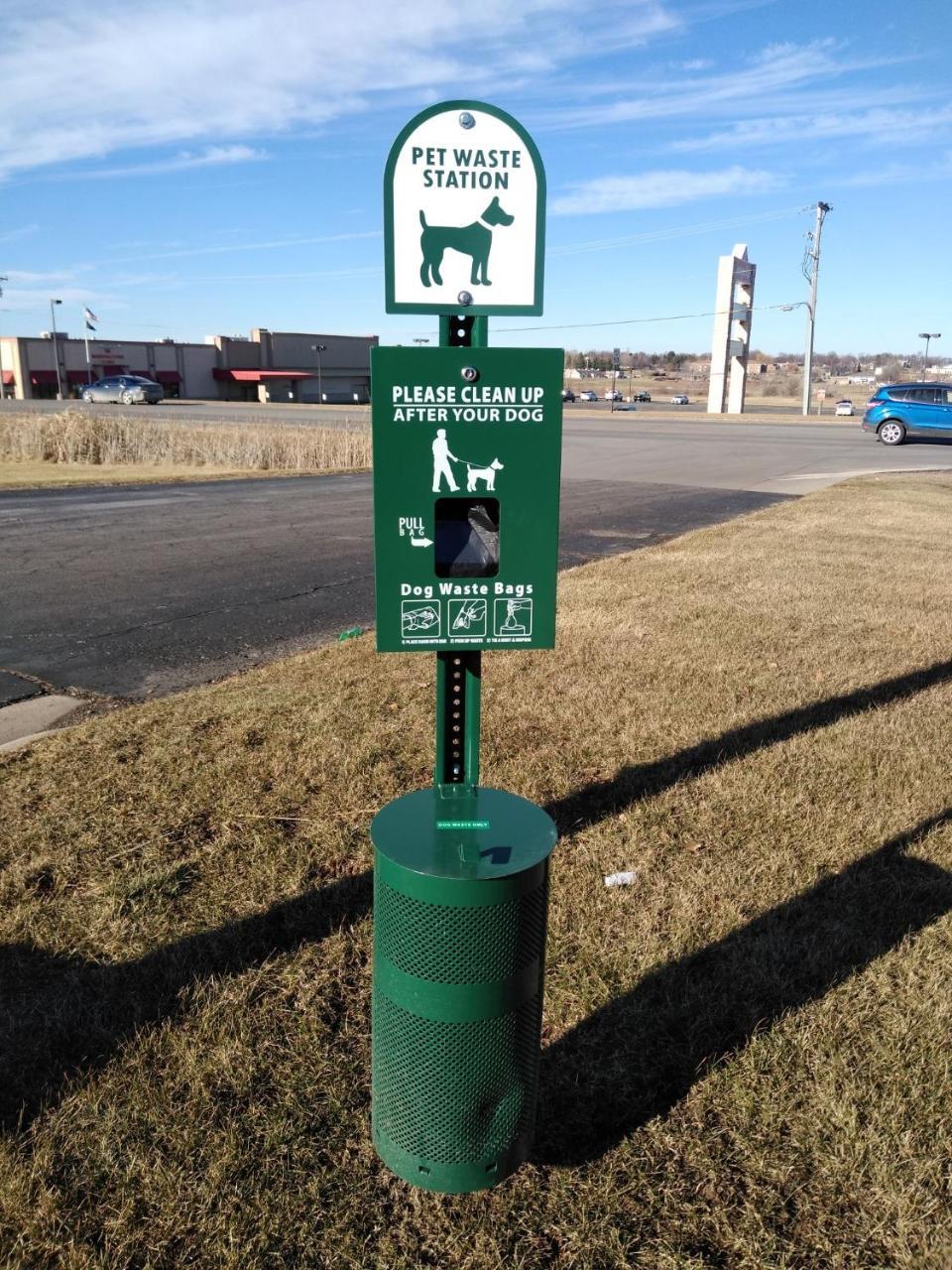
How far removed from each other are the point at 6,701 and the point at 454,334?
416cm

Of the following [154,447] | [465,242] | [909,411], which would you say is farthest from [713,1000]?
[909,411]

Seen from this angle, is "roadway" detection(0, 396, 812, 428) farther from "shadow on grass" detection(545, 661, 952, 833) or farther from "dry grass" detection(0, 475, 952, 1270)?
"dry grass" detection(0, 475, 952, 1270)

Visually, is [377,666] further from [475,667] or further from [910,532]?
[910,532]

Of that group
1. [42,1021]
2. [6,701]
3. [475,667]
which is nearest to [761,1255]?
[475,667]

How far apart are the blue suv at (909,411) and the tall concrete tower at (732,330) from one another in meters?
32.8

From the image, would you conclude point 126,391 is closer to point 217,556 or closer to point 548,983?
point 217,556

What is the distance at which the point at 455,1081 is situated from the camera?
216 centimetres

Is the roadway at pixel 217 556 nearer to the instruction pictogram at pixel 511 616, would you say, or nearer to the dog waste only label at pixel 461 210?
the instruction pictogram at pixel 511 616

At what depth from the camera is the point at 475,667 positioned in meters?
2.54

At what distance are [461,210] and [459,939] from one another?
Result: 169 centimetres

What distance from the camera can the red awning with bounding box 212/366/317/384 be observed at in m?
75.6

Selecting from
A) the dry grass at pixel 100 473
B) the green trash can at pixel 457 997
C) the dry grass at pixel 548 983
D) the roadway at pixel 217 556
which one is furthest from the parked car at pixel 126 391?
the green trash can at pixel 457 997

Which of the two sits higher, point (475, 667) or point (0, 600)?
point (475, 667)

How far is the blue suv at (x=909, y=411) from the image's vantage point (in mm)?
29047
